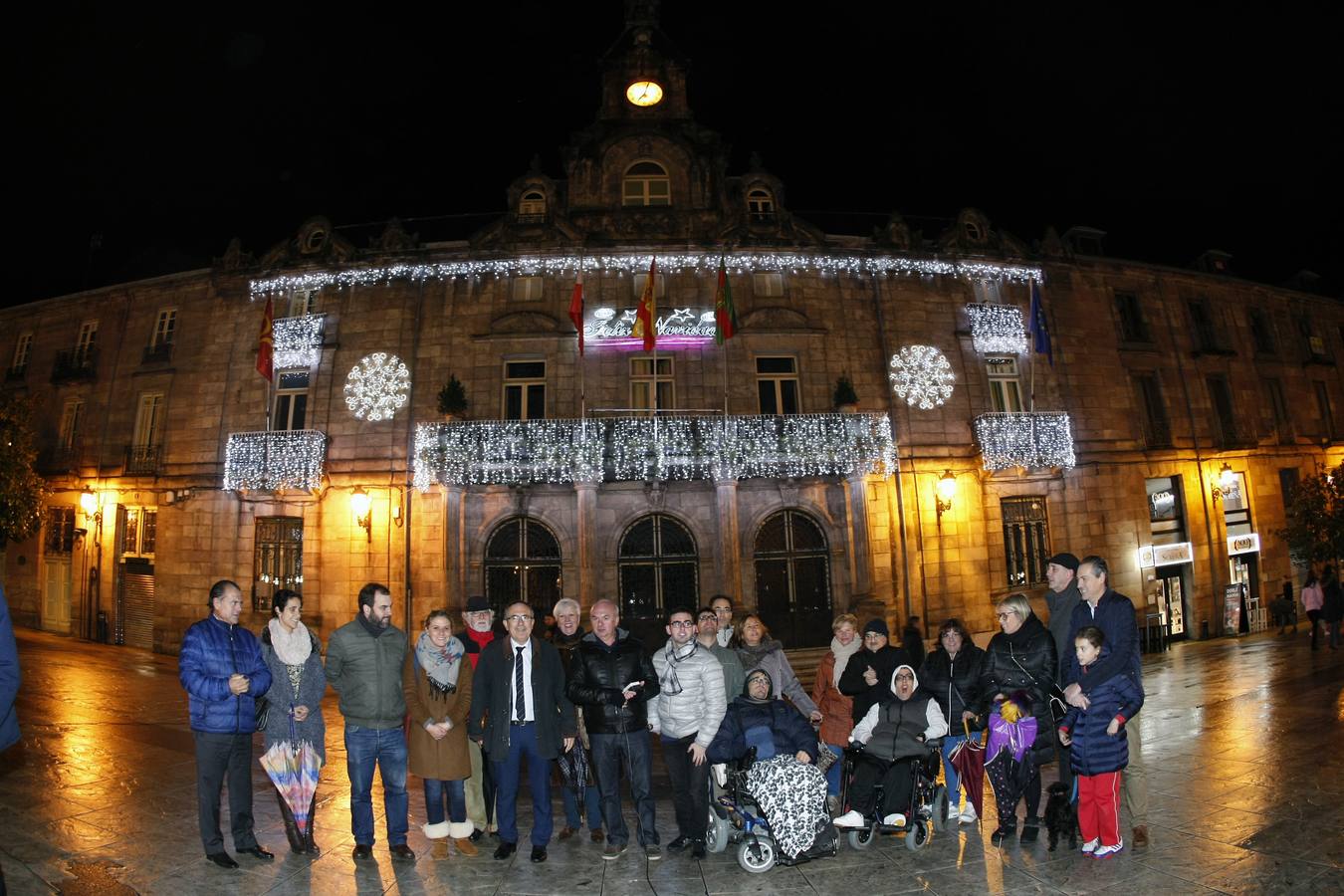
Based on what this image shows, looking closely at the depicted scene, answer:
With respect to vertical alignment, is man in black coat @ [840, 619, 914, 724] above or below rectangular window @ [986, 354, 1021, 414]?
below

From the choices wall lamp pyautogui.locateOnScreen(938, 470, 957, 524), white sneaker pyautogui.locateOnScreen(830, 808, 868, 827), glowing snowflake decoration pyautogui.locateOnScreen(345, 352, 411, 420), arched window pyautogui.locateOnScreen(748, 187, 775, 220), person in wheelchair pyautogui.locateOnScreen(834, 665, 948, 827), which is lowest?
white sneaker pyautogui.locateOnScreen(830, 808, 868, 827)

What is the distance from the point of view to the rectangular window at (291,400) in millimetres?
17406

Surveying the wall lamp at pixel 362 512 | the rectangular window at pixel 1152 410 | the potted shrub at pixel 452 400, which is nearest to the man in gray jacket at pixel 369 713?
the potted shrub at pixel 452 400

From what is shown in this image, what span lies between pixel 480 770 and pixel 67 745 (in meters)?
Answer: 6.03

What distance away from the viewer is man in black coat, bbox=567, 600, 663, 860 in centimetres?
538

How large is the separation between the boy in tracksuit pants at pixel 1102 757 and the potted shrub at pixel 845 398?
10.9 metres

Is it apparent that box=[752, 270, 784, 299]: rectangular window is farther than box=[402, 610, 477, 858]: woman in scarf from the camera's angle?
Yes

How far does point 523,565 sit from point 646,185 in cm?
1031

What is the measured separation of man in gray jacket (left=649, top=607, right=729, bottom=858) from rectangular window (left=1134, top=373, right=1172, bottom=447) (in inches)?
718

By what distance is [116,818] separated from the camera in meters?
5.95

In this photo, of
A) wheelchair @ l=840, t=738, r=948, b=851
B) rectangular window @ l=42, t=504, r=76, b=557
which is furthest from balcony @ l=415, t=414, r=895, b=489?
rectangular window @ l=42, t=504, r=76, b=557

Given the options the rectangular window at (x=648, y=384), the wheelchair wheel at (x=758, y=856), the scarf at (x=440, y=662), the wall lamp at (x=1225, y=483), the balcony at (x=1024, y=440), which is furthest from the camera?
the wall lamp at (x=1225, y=483)

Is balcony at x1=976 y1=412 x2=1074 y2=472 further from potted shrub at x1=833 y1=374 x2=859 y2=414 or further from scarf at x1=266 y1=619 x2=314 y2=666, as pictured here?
scarf at x1=266 y1=619 x2=314 y2=666

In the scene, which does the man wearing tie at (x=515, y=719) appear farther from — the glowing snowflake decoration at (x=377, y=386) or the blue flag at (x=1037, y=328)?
the blue flag at (x=1037, y=328)
